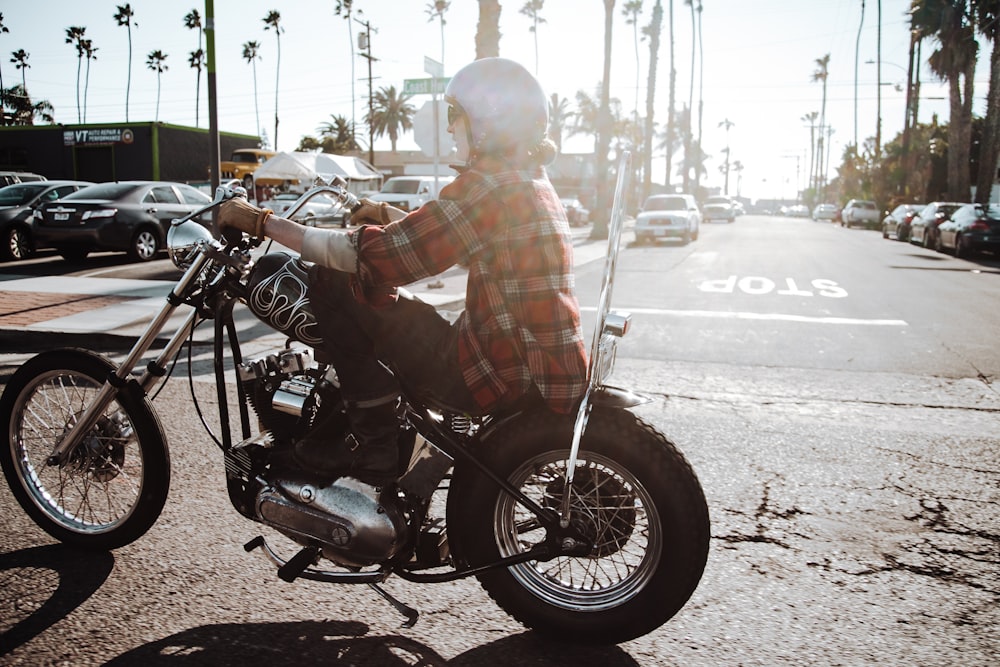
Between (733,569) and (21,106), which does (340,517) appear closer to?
(733,569)

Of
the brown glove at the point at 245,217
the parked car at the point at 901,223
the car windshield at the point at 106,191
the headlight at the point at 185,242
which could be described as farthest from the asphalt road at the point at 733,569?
the parked car at the point at 901,223

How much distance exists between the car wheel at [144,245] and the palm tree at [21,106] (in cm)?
4019

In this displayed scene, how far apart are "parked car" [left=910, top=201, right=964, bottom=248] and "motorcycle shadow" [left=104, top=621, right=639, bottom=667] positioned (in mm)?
24234

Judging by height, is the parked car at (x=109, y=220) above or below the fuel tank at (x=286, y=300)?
above

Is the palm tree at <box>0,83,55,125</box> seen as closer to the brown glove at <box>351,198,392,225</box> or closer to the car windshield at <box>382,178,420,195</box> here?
the car windshield at <box>382,178,420,195</box>

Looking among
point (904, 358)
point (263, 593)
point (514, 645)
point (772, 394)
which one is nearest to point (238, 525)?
point (263, 593)

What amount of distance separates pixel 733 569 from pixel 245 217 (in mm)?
2254

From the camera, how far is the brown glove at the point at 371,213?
2777mm

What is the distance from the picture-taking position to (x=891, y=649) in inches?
95.0

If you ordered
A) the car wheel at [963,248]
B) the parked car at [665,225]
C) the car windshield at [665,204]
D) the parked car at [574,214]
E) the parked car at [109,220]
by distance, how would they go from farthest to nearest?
1. the parked car at [574,214]
2. the car windshield at [665,204]
3. the parked car at [665,225]
4. the car wheel at [963,248]
5. the parked car at [109,220]

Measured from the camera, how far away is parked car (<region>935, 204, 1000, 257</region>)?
18.8 metres

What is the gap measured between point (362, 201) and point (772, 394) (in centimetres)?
415

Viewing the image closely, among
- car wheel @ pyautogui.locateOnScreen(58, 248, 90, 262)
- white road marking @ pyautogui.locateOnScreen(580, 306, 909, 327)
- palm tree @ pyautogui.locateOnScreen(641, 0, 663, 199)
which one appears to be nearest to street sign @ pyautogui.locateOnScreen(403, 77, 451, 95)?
white road marking @ pyautogui.locateOnScreen(580, 306, 909, 327)

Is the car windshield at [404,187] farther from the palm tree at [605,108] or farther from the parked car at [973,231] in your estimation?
the parked car at [973,231]
